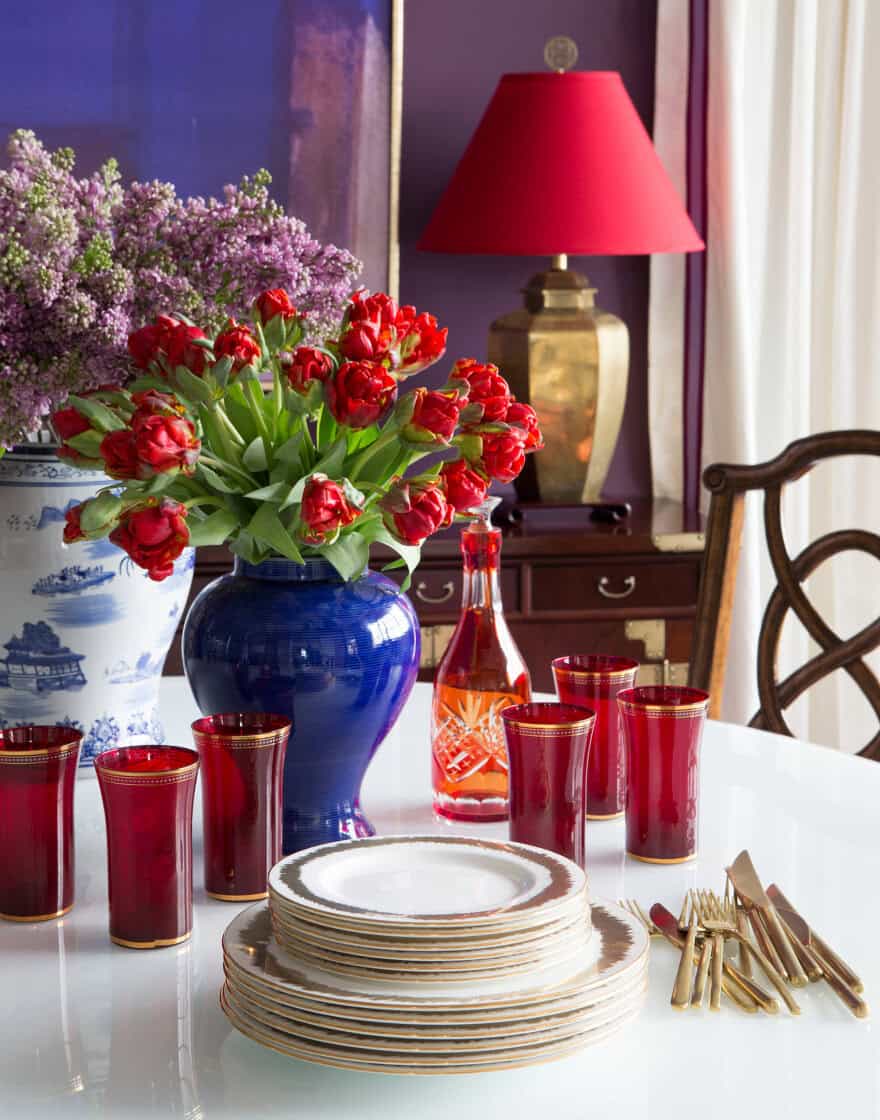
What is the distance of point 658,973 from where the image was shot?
0.94 m

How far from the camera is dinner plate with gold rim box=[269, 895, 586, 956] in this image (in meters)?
0.80

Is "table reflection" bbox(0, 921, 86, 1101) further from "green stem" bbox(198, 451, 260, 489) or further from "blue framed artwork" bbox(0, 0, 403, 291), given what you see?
"blue framed artwork" bbox(0, 0, 403, 291)

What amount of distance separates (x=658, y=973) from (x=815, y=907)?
0.17 metres

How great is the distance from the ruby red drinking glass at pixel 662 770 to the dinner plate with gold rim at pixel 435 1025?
0.32m

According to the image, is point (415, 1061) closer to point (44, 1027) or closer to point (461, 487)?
point (44, 1027)

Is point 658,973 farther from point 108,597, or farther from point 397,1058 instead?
point 108,597

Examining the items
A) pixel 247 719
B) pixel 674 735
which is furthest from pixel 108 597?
pixel 674 735

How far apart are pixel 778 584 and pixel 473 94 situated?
1697mm

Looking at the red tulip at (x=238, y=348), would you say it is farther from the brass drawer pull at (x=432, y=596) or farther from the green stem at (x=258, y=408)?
the brass drawer pull at (x=432, y=596)

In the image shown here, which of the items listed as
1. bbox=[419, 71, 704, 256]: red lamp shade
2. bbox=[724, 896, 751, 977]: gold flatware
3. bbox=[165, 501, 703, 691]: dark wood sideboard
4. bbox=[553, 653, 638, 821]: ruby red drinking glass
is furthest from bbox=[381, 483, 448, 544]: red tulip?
bbox=[419, 71, 704, 256]: red lamp shade

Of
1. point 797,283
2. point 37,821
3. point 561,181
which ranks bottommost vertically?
point 37,821

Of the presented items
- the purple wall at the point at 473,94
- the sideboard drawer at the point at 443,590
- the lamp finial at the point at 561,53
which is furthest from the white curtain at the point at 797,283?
the sideboard drawer at the point at 443,590

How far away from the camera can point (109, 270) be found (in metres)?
1.17

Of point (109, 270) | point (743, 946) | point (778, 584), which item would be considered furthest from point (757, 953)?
point (778, 584)
